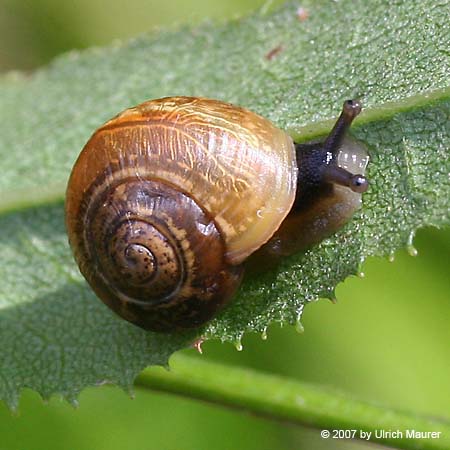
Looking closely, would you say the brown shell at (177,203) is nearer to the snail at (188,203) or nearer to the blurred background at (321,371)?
the snail at (188,203)

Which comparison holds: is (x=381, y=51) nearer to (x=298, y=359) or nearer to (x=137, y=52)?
(x=137, y=52)

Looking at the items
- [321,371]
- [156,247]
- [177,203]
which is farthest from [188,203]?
[321,371]

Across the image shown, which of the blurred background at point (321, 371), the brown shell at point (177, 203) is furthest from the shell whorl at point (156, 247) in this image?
the blurred background at point (321, 371)

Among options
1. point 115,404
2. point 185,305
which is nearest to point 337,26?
point 185,305

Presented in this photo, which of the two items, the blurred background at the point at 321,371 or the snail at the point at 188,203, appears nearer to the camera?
the snail at the point at 188,203

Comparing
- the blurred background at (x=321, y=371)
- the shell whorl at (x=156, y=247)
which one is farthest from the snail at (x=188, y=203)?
the blurred background at (x=321, y=371)

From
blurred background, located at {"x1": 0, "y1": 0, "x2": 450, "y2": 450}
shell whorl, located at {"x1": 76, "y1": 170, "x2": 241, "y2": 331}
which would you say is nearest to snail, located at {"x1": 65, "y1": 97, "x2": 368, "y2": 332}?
shell whorl, located at {"x1": 76, "y1": 170, "x2": 241, "y2": 331}

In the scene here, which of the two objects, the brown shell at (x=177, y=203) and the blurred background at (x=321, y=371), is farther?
the blurred background at (x=321, y=371)

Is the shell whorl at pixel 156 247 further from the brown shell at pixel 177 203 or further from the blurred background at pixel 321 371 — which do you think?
the blurred background at pixel 321 371
